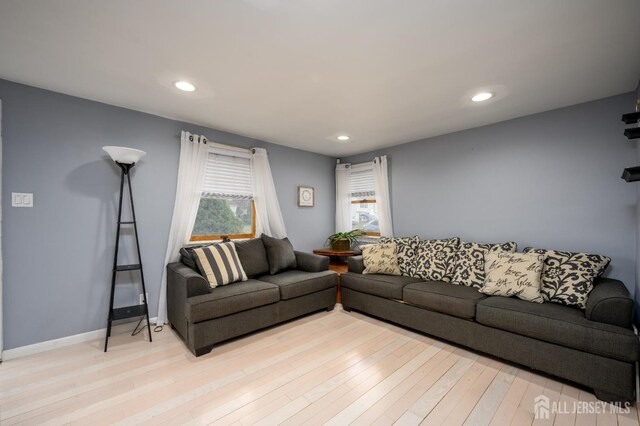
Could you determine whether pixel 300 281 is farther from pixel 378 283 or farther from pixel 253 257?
pixel 378 283

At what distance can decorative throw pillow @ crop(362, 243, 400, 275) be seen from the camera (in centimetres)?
340

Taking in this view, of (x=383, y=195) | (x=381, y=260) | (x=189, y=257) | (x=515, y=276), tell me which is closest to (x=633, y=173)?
(x=515, y=276)

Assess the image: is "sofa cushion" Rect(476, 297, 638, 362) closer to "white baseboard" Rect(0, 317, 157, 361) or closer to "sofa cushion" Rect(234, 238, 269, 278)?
"sofa cushion" Rect(234, 238, 269, 278)

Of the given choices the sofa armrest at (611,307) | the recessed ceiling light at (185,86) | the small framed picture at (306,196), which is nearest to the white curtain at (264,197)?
the small framed picture at (306,196)

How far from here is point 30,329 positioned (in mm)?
2346

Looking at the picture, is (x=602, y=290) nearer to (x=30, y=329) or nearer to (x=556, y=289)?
(x=556, y=289)

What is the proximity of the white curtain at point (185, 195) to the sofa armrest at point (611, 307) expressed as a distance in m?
3.80

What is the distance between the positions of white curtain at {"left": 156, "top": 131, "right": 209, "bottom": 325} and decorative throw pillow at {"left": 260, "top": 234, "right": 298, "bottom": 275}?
3.19 feet

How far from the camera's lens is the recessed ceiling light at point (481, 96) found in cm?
247

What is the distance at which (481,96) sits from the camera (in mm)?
2516

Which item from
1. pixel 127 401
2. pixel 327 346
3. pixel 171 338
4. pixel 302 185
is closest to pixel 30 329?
pixel 171 338

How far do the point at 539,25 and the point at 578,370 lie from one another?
7.53ft

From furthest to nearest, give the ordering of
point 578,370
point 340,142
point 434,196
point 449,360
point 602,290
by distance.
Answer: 1. point 340,142
2. point 434,196
3. point 449,360
4. point 602,290
5. point 578,370

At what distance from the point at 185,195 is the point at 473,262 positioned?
337 centimetres
